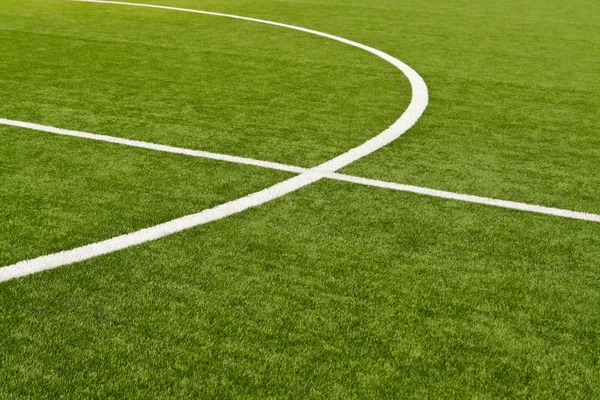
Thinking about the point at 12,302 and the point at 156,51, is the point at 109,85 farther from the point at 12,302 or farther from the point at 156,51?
the point at 12,302

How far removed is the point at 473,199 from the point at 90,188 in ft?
6.38

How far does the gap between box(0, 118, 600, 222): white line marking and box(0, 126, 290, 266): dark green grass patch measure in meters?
0.09

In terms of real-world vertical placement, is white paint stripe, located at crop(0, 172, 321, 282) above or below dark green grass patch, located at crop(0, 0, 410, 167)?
above

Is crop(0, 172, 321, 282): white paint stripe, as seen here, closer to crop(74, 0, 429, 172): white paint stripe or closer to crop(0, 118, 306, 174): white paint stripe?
crop(0, 118, 306, 174): white paint stripe

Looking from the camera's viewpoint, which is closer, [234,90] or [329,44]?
[234,90]

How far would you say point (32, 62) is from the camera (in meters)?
7.23

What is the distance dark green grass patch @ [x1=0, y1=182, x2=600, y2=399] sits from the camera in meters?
2.46

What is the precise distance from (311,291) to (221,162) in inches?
65.6

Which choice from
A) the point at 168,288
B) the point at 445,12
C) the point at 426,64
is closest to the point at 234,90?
the point at 426,64

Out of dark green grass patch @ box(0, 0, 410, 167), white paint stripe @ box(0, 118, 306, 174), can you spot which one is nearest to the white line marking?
white paint stripe @ box(0, 118, 306, 174)

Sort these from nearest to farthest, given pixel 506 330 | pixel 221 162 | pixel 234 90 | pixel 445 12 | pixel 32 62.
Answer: pixel 506 330, pixel 221 162, pixel 234 90, pixel 32 62, pixel 445 12

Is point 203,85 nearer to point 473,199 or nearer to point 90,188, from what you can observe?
point 90,188

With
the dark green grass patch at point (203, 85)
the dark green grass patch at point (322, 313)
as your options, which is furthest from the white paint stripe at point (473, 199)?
the dark green grass patch at point (203, 85)

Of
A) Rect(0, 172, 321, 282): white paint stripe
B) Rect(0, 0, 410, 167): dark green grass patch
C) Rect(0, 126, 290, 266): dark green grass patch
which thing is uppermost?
Rect(0, 172, 321, 282): white paint stripe
